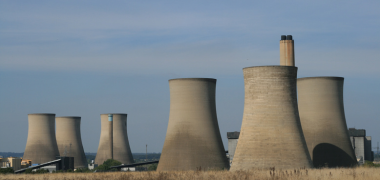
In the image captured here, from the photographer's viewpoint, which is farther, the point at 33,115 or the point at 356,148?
the point at 356,148

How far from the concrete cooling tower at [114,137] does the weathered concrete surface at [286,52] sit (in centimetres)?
2928

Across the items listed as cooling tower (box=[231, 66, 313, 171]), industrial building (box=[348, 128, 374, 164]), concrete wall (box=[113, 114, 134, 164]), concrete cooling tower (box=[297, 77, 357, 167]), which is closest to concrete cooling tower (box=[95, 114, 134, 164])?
concrete wall (box=[113, 114, 134, 164])

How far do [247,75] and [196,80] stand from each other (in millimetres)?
6901

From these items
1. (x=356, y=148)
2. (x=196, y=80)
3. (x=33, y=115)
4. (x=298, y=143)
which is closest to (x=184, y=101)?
(x=196, y=80)

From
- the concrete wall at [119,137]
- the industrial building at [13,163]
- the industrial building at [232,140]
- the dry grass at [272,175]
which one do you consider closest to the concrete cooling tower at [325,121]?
the dry grass at [272,175]

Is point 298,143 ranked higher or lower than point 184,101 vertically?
lower

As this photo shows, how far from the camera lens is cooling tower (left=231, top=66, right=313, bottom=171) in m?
24.6

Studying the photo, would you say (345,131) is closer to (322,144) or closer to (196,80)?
(322,144)

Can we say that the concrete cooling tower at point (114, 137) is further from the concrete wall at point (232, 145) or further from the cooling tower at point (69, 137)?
the concrete wall at point (232, 145)

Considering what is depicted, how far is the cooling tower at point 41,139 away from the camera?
163ft

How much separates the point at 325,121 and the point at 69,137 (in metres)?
33.1

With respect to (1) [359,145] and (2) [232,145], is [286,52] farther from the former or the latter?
(1) [359,145]

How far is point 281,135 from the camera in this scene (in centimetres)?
2455

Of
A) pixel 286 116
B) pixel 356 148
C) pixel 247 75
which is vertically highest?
pixel 247 75
